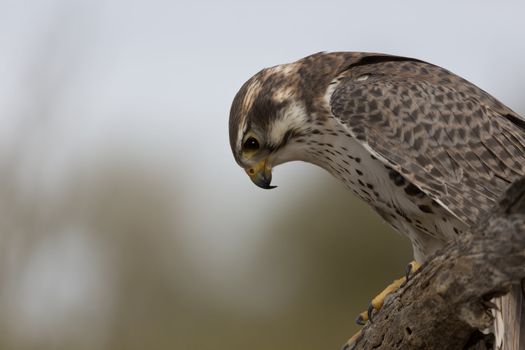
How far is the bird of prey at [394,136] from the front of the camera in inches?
182

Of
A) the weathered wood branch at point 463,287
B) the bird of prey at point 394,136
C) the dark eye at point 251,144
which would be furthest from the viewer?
the dark eye at point 251,144

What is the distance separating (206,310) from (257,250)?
190cm

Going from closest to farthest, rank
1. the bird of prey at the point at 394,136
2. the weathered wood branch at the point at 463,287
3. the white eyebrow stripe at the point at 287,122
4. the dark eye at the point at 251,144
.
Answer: the weathered wood branch at the point at 463,287 → the bird of prey at the point at 394,136 → the white eyebrow stripe at the point at 287,122 → the dark eye at the point at 251,144

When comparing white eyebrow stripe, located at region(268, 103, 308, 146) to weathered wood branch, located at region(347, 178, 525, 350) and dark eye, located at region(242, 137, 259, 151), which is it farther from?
A: weathered wood branch, located at region(347, 178, 525, 350)

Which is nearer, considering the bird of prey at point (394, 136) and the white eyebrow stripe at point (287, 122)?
the bird of prey at point (394, 136)

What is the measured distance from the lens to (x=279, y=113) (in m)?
5.18

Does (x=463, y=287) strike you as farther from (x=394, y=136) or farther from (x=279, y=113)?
(x=279, y=113)

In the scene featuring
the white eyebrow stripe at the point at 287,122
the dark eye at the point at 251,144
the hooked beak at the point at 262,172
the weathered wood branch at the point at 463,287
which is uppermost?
the white eyebrow stripe at the point at 287,122

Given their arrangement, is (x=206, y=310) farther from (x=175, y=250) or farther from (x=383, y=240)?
(x=383, y=240)

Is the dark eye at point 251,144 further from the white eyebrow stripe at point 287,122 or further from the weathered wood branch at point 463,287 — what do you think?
the weathered wood branch at point 463,287

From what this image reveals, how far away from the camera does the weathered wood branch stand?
3.30 metres

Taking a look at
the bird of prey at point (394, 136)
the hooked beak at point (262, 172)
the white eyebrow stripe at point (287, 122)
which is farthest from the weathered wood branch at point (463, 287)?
the hooked beak at point (262, 172)

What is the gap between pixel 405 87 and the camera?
5.08m

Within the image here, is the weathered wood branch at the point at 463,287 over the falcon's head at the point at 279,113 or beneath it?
beneath
